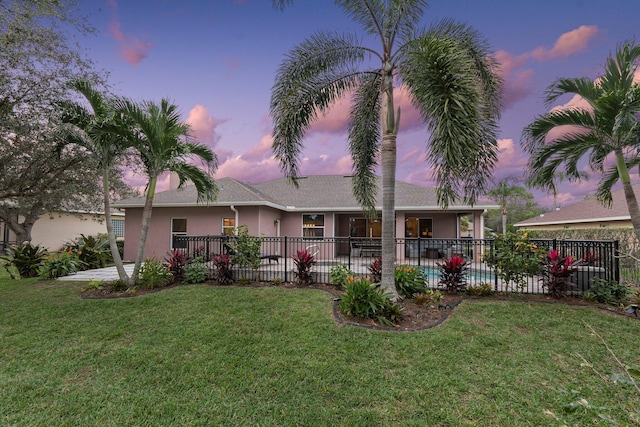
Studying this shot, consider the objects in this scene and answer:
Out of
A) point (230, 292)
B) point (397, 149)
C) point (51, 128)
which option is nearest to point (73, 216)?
point (51, 128)

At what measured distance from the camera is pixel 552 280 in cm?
652

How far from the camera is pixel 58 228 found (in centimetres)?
2009

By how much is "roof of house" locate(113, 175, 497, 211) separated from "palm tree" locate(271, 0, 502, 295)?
6220 millimetres

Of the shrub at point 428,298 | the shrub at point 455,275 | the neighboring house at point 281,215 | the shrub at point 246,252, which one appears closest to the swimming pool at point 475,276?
the shrub at point 455,275

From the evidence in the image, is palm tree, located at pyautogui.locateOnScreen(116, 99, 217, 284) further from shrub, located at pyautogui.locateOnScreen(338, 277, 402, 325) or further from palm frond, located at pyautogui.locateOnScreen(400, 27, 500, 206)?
palm frond, located at pyautogui.locateOnScreen(400, 27, 500, 206)

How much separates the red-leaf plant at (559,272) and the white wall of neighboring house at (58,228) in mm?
22756

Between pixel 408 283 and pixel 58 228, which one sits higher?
pixel 58 228

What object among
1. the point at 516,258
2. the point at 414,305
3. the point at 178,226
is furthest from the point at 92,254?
the point at 516,258

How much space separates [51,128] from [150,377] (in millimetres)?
7867

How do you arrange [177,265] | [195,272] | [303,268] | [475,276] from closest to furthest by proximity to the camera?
[475,276]
[303,268]
[195,272]
[177,265]

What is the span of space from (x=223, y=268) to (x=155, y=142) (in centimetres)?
380

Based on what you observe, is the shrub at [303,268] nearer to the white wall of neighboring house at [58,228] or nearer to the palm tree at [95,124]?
the palm tree at [95,124]

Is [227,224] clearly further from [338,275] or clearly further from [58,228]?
[58,228]

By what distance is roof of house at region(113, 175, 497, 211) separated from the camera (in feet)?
42.2
